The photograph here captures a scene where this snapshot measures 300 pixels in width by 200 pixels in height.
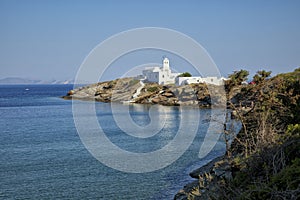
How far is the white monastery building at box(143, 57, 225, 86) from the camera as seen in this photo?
73.4 m

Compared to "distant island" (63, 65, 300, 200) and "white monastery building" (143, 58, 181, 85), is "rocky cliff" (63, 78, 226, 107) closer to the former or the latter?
"white monastery building" (143, 58, 181, 85)

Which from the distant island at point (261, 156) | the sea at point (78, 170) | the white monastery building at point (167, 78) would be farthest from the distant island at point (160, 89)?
the distant island at point (261, 156)

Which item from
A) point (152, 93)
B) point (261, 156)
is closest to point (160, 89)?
point (152, 93)

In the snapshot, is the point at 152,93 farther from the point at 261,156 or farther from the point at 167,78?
the point at 261,156

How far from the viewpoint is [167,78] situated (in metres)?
82.8

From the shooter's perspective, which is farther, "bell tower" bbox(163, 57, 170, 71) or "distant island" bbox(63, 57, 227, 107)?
"bell tower" bbox(163, 57, 170, 71)

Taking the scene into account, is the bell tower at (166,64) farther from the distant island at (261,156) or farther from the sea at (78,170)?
the distant island at (261,156)

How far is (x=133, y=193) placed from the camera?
16.7 metres

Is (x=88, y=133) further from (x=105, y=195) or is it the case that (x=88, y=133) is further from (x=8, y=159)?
(x=105, y=195)

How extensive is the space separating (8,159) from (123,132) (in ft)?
44.7

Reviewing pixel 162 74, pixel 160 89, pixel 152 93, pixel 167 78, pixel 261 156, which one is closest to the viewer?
pixel 261 156

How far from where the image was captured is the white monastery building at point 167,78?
7338 cm

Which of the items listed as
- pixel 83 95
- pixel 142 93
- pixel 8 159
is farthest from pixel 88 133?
pixel 83 95

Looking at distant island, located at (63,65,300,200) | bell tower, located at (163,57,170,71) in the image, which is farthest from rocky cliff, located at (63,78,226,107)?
distant island, located at (63,65,300,200)
